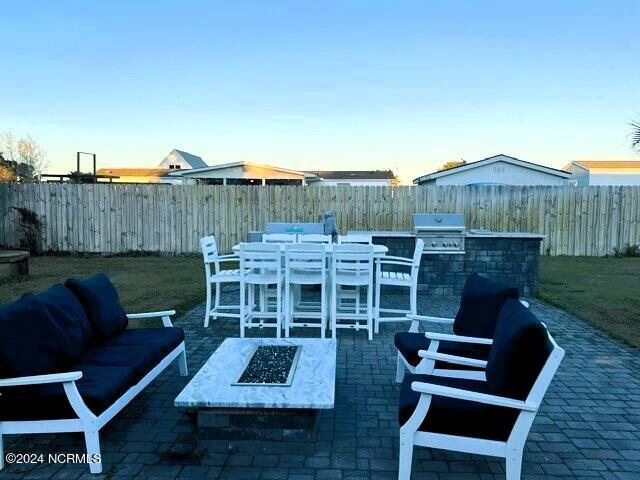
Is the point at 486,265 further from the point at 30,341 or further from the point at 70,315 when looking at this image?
the point at 30,341

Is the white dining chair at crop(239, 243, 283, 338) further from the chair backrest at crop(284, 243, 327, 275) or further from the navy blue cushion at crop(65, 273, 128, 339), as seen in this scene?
the navy blue cushion at crop(65, 273, 128, 339)

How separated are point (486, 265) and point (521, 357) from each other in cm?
616

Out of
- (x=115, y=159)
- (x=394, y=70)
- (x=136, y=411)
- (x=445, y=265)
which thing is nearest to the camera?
(x=136, y=411)

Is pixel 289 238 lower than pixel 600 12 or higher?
lower

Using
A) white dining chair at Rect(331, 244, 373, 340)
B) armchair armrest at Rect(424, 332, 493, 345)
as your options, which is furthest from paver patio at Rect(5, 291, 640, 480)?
white dining chair at Rect(331, 244, 373, 340)

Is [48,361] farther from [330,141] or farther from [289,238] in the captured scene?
[330,141]

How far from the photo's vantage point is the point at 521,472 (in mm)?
2877

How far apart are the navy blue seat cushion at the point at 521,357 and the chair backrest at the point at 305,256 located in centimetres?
293

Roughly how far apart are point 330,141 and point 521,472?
2090cm

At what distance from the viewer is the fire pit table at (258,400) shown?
3051mm

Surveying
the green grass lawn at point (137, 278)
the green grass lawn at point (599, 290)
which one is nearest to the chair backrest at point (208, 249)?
the green grass lawn at point (137, 278)

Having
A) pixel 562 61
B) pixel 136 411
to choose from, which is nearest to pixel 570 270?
pixel 562 61

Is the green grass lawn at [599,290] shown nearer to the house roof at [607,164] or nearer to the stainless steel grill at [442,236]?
the stainless steel grill at [442,236]

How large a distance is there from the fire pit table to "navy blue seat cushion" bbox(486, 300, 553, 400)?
103 cm
